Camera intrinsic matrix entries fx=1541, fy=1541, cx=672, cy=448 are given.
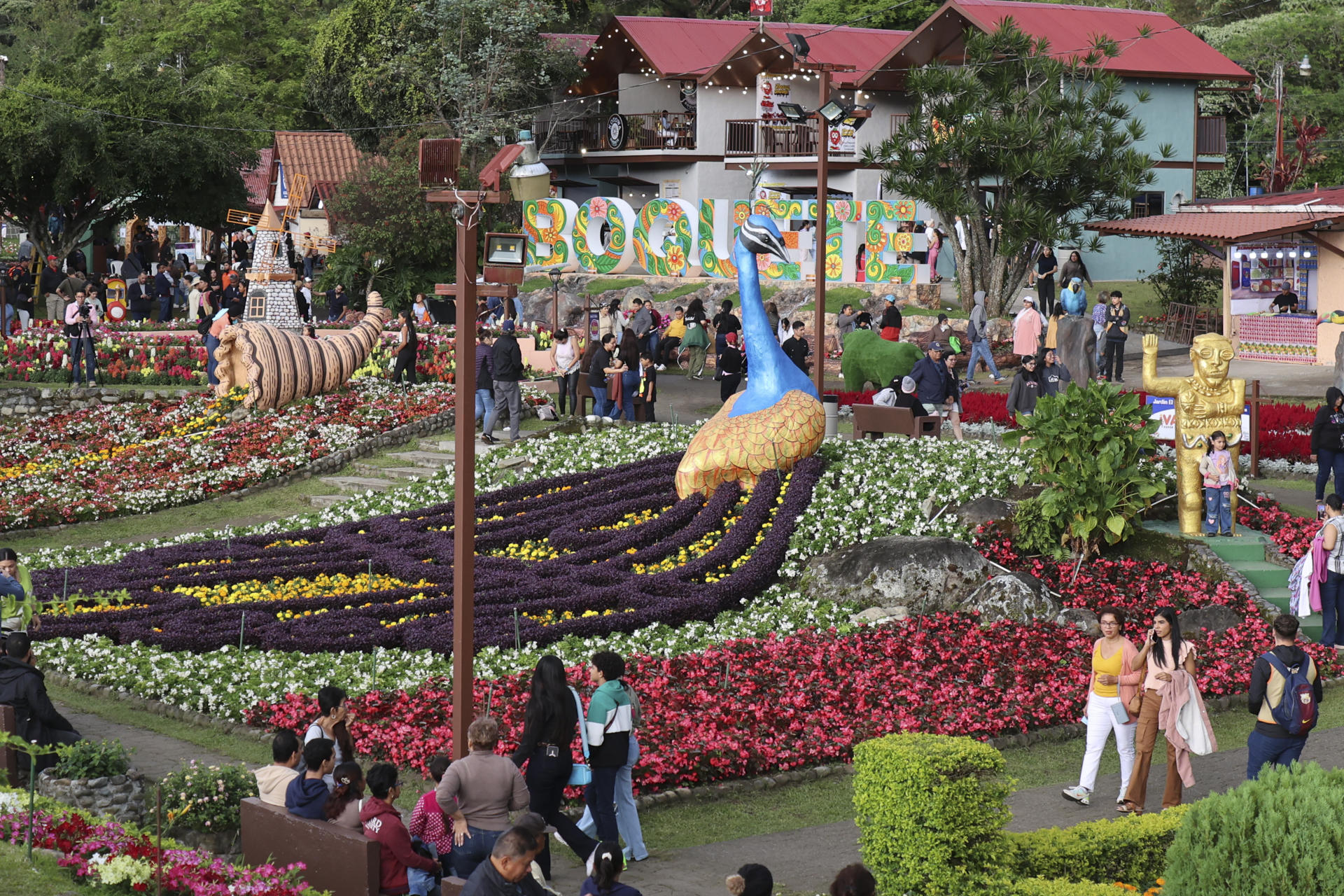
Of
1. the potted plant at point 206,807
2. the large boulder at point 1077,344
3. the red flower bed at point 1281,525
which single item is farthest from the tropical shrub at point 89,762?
the large boulder at point 1077,344

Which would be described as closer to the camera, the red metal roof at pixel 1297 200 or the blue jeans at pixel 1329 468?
the blue jeans at pixel 1329 468

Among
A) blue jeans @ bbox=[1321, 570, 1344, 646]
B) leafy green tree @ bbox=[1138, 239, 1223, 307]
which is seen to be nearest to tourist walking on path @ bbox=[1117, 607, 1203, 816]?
blue jeans @ bbox=[1321, 570, 1344, 646]

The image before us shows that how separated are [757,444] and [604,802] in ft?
32.1

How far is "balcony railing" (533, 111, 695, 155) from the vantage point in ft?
167

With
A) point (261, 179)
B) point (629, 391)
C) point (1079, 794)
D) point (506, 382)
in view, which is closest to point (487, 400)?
point (506, 382)

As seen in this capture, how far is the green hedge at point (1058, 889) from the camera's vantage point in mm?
9062

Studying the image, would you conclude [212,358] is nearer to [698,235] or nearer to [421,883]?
[698,235]

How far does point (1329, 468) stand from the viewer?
62.4 feet

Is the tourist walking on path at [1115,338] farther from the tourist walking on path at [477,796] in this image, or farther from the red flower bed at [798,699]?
the tourist walking on path at [477,796]

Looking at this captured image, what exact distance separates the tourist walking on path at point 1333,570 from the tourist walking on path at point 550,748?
28.6 feet

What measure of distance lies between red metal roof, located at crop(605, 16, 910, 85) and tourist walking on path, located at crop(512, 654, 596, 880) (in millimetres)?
39341

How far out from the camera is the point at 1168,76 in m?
44.8

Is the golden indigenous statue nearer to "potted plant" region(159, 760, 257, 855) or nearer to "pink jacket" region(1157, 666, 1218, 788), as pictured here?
"pink jacket" region(1157, 666, 1218, 788)

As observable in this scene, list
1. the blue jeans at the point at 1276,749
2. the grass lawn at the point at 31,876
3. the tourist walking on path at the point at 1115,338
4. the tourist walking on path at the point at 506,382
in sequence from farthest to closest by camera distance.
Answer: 1. the tourist walking on path at the point at 1115,338
2. the tourist walking on path at the point at 506,382
3. the blue jeans at the point at 1276,749
4. the grass lawn at the point at 31,876
